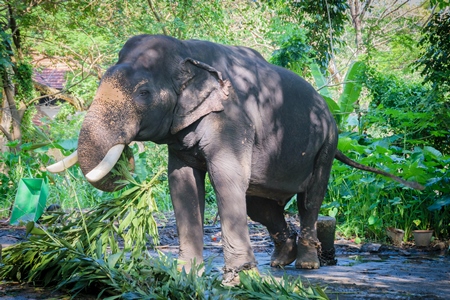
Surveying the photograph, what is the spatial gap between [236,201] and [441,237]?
13.9ft

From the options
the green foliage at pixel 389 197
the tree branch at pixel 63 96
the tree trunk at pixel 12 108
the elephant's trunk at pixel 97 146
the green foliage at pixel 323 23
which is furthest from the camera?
the tree branch at pixel 63 96

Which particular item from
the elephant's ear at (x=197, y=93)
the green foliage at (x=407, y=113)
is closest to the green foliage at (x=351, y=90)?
the green foliage at (x=407, y=113)

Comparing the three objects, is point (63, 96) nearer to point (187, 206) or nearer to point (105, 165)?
point (187, 206)

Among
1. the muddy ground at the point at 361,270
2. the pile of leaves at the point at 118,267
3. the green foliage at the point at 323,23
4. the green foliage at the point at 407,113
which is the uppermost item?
the green foliage at the point at 323,23

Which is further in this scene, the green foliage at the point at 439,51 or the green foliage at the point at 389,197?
the green foliage at the point at 389,197

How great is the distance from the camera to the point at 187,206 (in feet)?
19.8

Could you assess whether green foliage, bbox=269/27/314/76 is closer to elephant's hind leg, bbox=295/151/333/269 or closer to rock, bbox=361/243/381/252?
rock, bbox=361/243/381/252

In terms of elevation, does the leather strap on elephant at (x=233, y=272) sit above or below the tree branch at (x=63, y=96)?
below

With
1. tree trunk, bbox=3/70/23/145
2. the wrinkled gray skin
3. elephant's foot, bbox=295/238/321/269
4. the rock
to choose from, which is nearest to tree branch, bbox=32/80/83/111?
tree trunk, bbox=3/70/23/145

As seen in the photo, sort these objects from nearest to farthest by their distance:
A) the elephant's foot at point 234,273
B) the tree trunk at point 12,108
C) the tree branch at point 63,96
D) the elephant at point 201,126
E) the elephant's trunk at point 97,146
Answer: the elephant's trunk at point 97,146
the elephant at point 201,126
the elephant's foot at point 234,273
the tree trunk at point 12,108
the tree branch at point 63,96

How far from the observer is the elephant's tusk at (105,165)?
516 centimetres

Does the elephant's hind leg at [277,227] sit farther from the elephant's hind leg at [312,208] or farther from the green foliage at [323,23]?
the green foliage at [323,23]

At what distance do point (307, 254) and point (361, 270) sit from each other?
0.57 meters

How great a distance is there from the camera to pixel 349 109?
12969 mm
